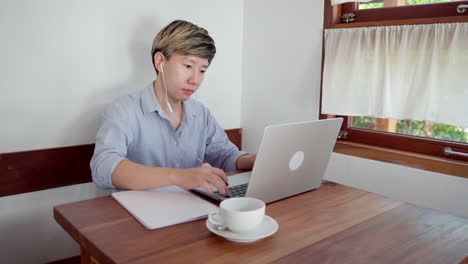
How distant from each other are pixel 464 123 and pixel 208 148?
1.06m

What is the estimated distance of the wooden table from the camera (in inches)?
31.5

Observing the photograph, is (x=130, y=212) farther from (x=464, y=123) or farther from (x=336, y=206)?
(x=464, y=123)

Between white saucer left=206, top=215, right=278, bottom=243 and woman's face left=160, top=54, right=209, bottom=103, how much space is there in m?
0.72

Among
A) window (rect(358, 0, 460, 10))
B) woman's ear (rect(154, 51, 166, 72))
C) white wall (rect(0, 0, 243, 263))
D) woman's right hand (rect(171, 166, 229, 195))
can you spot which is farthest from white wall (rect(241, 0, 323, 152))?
woman's right hand (rect(171, 166, 229, 195))

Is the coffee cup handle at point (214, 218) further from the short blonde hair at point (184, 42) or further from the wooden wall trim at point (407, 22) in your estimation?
the wooden wall trim at point (407, 22)

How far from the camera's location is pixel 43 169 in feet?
5.30

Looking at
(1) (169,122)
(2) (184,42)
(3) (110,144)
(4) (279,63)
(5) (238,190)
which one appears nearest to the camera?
(5) (238,190)

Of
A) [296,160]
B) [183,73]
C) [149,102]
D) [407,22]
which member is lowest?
[296,160]

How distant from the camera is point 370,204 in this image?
45.2 inches

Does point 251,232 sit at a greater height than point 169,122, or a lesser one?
lesser

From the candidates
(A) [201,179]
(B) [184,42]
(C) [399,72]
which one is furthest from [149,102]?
(C) [399,72]

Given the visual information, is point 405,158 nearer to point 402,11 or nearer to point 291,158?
point 402,11

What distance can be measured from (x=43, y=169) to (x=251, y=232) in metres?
1.13

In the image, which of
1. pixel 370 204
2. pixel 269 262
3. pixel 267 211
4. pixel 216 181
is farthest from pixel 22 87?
pixel 370 204
